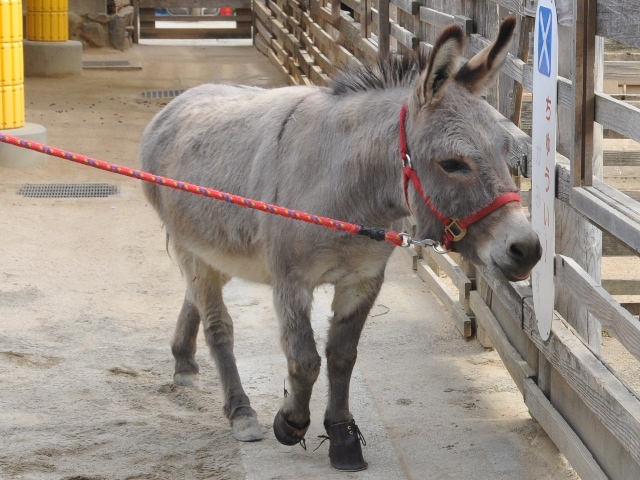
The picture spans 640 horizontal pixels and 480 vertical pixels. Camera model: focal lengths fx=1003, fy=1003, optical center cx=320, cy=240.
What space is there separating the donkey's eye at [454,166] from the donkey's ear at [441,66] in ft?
0.67

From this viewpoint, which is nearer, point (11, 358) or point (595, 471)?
point (595, 471)

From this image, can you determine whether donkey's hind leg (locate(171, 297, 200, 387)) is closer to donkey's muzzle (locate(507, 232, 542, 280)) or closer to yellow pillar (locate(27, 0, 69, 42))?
donkey's muzzle (locate(507, 232, 542, 280))

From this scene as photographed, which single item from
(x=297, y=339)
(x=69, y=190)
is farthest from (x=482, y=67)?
(x=69, y=190)

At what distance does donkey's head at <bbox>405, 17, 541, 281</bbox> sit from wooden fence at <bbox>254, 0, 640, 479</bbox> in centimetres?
31

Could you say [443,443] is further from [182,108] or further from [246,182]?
[182,108]

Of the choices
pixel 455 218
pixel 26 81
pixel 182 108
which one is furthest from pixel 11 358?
pixel 26 81

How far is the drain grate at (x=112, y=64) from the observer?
555 inches

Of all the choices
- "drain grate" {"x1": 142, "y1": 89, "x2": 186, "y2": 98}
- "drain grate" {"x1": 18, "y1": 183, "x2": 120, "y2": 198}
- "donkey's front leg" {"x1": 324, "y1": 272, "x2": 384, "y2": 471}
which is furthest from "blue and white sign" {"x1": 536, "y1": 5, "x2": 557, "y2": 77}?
"drain grate" {"x1": 142, "y1": 89, "x2": 186, "y2": 98}

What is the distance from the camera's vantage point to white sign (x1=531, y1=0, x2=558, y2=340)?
3611 mm

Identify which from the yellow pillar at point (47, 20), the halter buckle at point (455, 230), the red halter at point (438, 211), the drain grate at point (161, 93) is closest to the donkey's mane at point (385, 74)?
the red halter at point (438, 211)

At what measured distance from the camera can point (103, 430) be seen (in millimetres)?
4305

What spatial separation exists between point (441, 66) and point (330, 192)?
721 millimetres

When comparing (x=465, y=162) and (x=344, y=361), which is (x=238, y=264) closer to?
(x=344, y=361)

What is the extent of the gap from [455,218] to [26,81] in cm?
1071
